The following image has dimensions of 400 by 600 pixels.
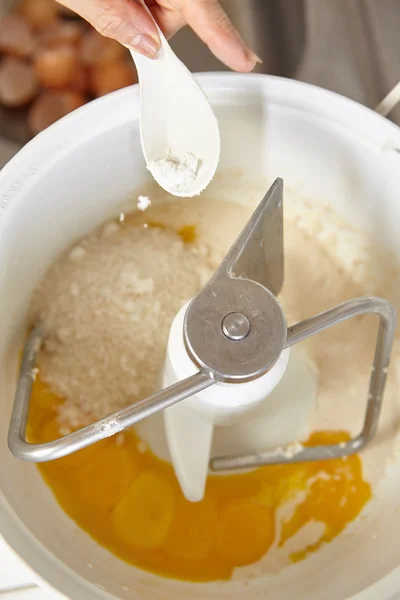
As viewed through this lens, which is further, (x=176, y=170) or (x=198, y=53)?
(x=198, y=53)

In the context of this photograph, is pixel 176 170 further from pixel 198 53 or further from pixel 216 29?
pixel 198 53

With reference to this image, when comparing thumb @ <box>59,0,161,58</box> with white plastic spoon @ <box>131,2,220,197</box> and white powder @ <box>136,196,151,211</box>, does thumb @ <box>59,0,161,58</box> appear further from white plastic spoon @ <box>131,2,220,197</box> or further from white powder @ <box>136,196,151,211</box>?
white powder @ <box>136,196,151,211</box>

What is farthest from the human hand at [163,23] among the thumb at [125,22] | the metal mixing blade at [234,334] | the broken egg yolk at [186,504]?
the broken egg yolk at [186,504]

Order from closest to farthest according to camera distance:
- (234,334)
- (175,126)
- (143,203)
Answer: (234,334)
(175,126)
(143,203)

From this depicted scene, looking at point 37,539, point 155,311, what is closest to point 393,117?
point 155,311

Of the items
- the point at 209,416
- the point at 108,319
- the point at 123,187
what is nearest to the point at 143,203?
the point at 123,187

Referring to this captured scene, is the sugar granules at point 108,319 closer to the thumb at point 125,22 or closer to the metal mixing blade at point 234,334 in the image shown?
the metal mixing blade at point 234,334

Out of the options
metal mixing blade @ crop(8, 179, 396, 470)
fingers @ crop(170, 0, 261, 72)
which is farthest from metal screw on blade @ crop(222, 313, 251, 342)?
fingers @ crop(170, 0, 261, 72)
